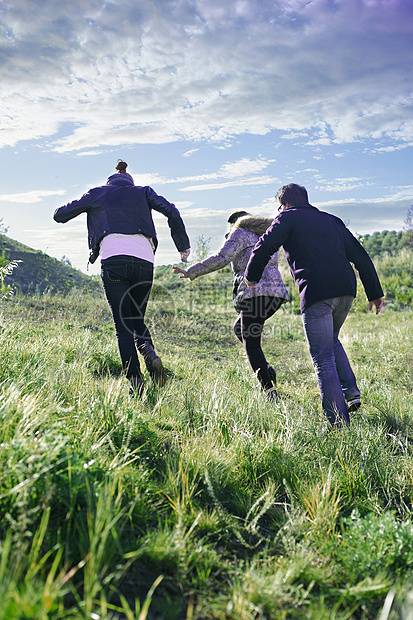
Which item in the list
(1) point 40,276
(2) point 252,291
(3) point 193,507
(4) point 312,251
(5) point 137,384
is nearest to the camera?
(3) point 193,507

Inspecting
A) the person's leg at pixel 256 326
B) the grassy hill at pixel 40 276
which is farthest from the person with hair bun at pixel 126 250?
the grassy hill at pixel 40 276

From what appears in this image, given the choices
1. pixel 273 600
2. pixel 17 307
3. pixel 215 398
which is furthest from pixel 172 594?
pixel 17 307

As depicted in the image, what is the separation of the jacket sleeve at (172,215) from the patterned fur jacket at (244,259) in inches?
14.2

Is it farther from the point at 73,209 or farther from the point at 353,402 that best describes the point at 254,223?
the point at 353,402

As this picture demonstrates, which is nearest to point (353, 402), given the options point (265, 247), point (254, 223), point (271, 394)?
point (271, 394)

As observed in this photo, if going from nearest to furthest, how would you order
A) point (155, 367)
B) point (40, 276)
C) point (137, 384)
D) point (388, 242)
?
1. point (137, 384)
2. point (155, 367)
3. point (40, 276)
4. point (388, 242)

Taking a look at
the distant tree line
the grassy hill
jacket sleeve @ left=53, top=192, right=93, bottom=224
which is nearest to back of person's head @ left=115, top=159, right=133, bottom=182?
jacket sleeve @ left=53, top=192, right=93, bottom=224

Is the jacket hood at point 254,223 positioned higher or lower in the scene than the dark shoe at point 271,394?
higher

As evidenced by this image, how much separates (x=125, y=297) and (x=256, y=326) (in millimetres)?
1319

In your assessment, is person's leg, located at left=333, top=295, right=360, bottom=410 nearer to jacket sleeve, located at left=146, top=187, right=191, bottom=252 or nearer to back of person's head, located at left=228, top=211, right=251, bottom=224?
back of person's head, located at left=228, top=211, right=251, bottom=224

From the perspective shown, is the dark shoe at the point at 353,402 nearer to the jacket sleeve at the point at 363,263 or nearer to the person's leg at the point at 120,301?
the jacket sleeve at the point at 363,263

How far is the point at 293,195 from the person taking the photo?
13.1 ft

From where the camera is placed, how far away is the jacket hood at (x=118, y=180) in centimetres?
455

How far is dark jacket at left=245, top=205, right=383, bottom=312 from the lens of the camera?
370 centimetres
